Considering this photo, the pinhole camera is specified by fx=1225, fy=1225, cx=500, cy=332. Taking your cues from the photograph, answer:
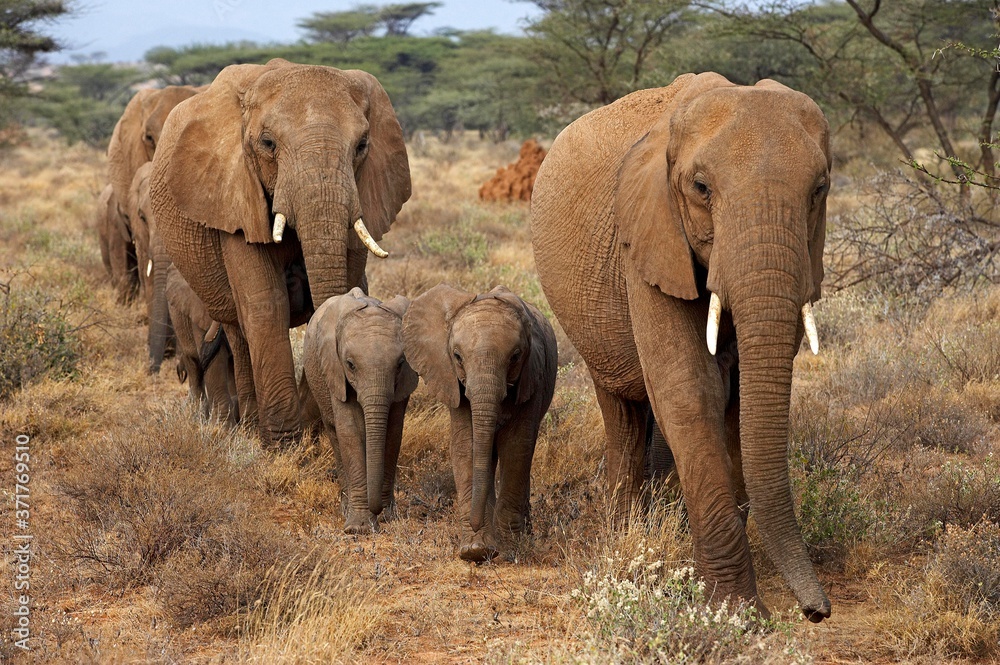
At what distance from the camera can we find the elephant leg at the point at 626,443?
5.82 m

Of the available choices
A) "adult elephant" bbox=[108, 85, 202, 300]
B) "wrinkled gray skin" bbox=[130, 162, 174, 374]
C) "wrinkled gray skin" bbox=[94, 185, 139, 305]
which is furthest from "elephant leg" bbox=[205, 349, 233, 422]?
"wrinkled gray skin" bbox=[94, 185, 139, 305]

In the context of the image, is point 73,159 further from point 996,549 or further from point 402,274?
point 996,549

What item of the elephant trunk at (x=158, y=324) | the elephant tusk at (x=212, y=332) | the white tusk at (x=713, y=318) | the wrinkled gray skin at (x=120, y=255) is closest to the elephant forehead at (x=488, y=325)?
the white tusk at (x=713, y=318)

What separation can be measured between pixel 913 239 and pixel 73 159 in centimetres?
3102

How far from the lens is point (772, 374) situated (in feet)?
13.9

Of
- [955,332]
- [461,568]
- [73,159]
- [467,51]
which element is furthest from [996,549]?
[467,51]

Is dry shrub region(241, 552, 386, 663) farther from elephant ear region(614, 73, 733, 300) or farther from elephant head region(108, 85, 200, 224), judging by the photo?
elephant head region(108, 85, 200, 224)

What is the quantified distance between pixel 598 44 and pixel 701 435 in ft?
73.9

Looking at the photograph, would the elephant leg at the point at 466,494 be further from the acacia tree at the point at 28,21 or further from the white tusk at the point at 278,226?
the acacia tree at the point at 28,21

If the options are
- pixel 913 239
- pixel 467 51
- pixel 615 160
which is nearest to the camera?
pixel 615 160

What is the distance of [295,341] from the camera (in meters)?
10.1

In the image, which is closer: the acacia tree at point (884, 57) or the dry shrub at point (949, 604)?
the dry shrub at point (949, 604)

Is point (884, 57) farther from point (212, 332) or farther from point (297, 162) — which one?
point (297, 162)

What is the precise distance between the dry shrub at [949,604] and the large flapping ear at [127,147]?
926 centimetres
